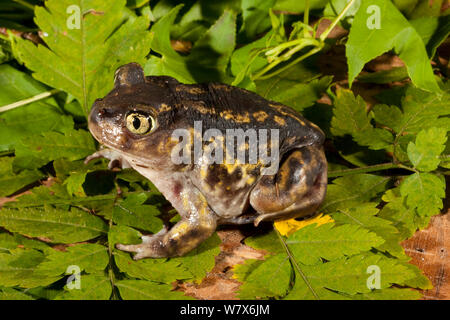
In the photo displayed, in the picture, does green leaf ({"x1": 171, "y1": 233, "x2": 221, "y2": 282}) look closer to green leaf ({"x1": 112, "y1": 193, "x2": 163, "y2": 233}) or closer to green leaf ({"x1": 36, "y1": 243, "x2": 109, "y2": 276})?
green leaf ({"x1": 112, "y1": 193, "x2": 163, "y2": 233})

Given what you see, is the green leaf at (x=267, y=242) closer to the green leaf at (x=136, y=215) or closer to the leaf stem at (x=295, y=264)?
the leaf stem at (x=295, y=264)

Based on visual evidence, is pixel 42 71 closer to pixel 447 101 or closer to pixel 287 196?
pixel 287 196

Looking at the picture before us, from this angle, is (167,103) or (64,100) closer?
(167,103)

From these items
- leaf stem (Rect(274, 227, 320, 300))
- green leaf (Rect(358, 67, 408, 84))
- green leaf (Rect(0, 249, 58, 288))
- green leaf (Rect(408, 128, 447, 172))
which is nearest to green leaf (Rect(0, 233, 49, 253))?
green leaf (Rect(0, 249, 58, 288))

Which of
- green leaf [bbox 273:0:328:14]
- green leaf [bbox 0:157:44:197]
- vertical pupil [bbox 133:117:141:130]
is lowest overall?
green leaf [bbox 0:157:44:197]

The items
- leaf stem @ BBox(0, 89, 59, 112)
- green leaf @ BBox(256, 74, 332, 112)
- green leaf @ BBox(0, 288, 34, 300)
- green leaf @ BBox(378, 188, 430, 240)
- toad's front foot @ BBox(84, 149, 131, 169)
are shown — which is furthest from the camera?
leaf stem @ BBox(0, 89, 59, 112)

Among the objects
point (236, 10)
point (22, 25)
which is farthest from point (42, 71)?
point (236, 10)
